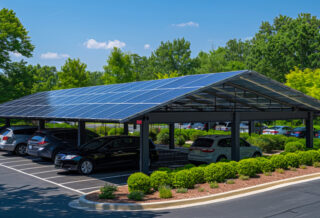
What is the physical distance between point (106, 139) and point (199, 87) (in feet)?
17.7

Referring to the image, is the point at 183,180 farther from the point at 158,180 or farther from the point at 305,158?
the point at 305,158

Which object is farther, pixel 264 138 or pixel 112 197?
pixel 264 138

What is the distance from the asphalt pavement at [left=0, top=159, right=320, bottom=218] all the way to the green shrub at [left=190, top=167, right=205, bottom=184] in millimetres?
A: 1724

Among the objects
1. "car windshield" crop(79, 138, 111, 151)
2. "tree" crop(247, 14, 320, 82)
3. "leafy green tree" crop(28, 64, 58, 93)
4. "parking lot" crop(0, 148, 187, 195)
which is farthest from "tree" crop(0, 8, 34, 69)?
"tree" crop(247, 14, 320, 82)

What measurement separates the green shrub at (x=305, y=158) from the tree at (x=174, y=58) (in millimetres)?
74480

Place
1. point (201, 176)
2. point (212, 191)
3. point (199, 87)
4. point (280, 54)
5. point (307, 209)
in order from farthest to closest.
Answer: point (280, 54) < point (199, 87) < point (201, 176) < point (212, 191) < point (307, 209)

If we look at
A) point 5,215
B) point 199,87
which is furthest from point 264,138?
point 5,215

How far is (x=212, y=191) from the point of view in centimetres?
1126

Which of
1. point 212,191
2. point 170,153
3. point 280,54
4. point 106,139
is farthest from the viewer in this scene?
point 280,54

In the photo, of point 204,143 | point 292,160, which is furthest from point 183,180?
point 292,160

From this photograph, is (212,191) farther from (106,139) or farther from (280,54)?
(280,54)

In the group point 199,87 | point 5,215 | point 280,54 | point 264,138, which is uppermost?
point 280,54

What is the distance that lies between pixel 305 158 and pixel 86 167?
1029 centimetres

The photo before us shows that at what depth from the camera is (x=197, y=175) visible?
472 inches
